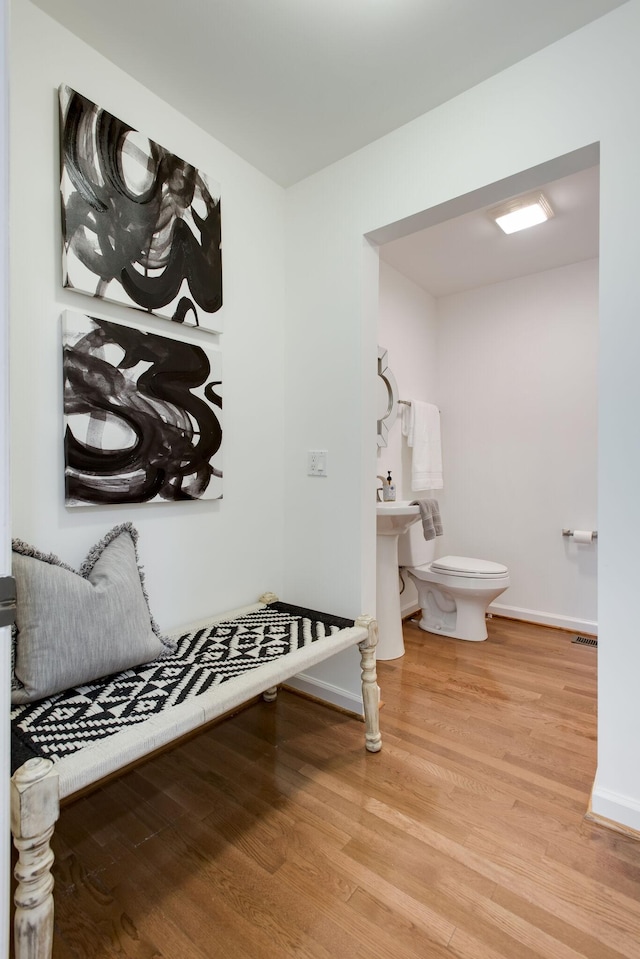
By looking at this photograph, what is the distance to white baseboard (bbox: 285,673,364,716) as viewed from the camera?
81.8 inches

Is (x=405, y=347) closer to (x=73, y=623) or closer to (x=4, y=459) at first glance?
(x=73, y=623)

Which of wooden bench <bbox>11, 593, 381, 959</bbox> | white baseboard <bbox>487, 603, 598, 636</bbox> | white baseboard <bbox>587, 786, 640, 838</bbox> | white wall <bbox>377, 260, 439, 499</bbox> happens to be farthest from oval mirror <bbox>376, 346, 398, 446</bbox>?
white baseboard <bbox>587, 786, 640, 838</bbox>

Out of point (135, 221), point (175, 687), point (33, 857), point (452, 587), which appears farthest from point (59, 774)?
point (452, 587)

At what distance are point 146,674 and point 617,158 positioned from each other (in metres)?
2.17

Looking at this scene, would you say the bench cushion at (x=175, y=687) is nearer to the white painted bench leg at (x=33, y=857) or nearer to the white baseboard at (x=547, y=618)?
the white painted bench leg at (x=33, y=857)

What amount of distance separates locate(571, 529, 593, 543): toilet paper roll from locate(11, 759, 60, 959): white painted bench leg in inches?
125

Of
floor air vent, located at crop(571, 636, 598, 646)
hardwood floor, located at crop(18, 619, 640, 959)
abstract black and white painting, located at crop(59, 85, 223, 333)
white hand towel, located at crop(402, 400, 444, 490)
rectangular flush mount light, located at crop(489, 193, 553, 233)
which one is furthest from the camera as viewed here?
white hand towel, located at crop(402, 400, 444, 490)

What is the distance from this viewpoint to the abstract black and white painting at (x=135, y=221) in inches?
59.4

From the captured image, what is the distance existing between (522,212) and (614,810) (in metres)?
2.65

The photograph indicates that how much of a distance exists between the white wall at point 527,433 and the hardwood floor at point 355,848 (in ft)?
4.51

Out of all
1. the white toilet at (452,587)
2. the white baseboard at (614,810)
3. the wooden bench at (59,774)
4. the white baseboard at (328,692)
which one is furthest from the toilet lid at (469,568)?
the wooden bench at (59,774)

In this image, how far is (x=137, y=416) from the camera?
169 centimetres

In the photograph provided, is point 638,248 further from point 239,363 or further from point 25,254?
point 25,254

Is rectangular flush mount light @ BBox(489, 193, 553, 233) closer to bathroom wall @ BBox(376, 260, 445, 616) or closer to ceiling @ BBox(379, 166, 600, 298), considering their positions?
ceiling @ BBox(379, 166, 600, 298)
